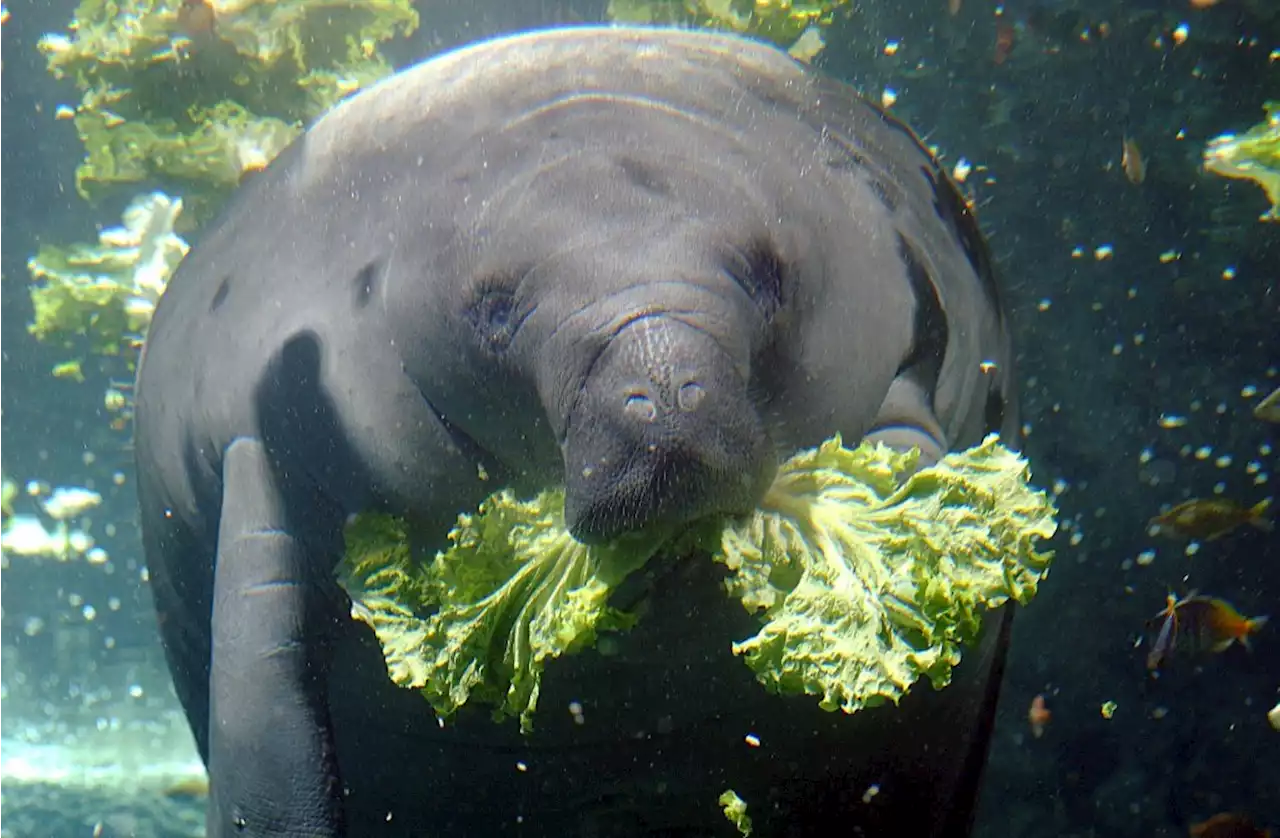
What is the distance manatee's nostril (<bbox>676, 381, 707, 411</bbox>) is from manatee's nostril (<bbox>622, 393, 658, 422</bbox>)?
0.18 ft

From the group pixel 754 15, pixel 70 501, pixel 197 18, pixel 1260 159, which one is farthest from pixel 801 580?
pixel 70 501

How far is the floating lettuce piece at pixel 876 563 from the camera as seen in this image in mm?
2385

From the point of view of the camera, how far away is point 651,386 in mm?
2277

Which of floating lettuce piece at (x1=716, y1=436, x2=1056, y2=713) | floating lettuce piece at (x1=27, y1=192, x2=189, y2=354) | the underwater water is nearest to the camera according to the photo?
floating lettuce piece at (x1=716, y1=436, x2=1056, y2=713)

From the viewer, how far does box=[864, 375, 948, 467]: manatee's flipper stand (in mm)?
3113

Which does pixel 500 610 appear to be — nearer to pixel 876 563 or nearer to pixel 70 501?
pixel 876 563

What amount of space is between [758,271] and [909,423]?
2.48 feet

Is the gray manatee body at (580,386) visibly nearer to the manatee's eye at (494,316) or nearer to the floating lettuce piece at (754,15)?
the manatee's eye at (494,316)

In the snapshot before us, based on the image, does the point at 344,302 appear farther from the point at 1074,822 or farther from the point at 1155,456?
the point at 1074,822

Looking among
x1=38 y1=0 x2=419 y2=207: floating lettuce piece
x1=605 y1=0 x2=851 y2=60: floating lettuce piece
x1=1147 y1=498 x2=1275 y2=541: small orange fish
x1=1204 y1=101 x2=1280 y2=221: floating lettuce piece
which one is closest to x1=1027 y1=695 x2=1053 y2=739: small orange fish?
x1=1147 y1=498 x2=1275 y2=541: small orange fish

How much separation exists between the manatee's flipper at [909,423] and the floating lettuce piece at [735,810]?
1.18 metres

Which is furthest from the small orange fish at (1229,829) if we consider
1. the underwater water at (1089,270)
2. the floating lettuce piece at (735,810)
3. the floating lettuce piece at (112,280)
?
the floating lettuce piece at (112,280)

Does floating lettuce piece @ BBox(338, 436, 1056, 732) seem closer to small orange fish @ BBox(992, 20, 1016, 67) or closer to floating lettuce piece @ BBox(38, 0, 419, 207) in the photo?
floating lettuce piece @ BBox(38, 0, 419, 207)

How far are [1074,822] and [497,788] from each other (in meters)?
5.54
